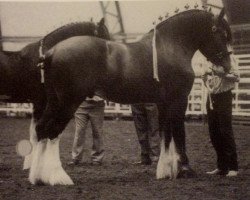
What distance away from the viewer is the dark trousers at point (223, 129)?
6531mm

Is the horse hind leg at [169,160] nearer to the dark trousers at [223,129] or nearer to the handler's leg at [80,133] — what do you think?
the dark trousers at [223,129]

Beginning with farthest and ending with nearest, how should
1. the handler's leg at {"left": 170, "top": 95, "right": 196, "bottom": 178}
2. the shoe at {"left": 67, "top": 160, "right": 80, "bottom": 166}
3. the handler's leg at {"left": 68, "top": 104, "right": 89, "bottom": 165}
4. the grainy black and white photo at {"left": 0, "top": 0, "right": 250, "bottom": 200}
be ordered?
the handler's leg at {"left": 68, "top": 104, "right": 89, "bottom": 165}, the shoe at {"left": 67, "top": 160, "right": 80, "bottom": 166}, the handler's leg at {"left": 170, "top": 95, "right": 196, "bottom": 178}, the grainy black and white photo at {"left": 0, "top": 0, "right": 250, "bottom": 200}

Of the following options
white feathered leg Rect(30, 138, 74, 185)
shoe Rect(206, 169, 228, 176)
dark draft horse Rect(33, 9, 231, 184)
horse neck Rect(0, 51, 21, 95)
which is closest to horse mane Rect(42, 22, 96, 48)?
horse neck Rect(0, 51, 21, 95)

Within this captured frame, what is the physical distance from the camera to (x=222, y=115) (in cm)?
654

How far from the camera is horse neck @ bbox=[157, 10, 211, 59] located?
6.33 metres

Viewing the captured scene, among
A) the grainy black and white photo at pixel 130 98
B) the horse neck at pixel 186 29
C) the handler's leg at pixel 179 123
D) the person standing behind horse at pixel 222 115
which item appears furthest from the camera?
the person standing behind horse at pixel 222 115

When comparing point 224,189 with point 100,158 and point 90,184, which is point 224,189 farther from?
point 100,158

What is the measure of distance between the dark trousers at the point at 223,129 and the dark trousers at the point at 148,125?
1635mm

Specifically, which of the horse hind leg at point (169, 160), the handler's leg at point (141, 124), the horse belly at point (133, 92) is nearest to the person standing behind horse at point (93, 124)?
the handler's leg at point (141, 124)

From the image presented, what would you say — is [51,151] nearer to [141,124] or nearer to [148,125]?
[141,124]

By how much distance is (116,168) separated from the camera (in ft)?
24.5

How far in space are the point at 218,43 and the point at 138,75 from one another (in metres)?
1.15

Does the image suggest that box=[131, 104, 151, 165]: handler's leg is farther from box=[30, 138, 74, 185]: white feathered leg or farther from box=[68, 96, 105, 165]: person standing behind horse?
box=[30, 138, 74, 185]: white feathered leg

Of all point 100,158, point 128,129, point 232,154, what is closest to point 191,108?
point 128,129
